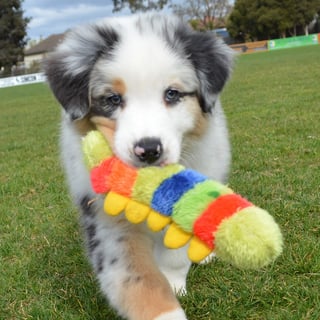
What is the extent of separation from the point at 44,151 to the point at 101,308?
17.6 ft

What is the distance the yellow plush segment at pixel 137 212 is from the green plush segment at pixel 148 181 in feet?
0.07

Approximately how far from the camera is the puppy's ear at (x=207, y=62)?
2.91m

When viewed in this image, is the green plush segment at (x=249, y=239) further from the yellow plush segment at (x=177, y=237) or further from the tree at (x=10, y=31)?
the tree at (x=10, y=31)

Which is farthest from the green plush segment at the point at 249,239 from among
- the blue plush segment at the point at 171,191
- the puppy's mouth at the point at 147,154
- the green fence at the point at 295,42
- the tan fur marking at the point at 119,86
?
the green fence at the point at 295,42

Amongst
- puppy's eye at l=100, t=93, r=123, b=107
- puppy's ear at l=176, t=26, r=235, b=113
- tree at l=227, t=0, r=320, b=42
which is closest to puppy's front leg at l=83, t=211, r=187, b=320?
puppy's eye at l=100, t=93, r=123, b=107

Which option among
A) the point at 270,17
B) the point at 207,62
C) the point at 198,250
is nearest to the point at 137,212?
the point at 198,250

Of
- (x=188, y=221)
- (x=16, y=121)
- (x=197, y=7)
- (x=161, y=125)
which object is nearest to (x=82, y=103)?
(x=161, y=125)

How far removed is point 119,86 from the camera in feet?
8.57

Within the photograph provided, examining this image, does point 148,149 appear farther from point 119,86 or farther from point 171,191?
point 119,86

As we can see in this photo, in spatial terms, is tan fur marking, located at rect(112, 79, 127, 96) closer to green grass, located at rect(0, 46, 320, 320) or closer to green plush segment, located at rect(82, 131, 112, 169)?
green plush segment, located at rect(82, 131, 112, 169)

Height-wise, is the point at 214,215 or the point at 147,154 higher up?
the point at 147,154

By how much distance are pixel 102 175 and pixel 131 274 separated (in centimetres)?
50

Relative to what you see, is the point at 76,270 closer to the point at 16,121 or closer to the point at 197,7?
the point at 16,121

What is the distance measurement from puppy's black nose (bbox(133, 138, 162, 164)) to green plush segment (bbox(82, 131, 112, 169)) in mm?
222
